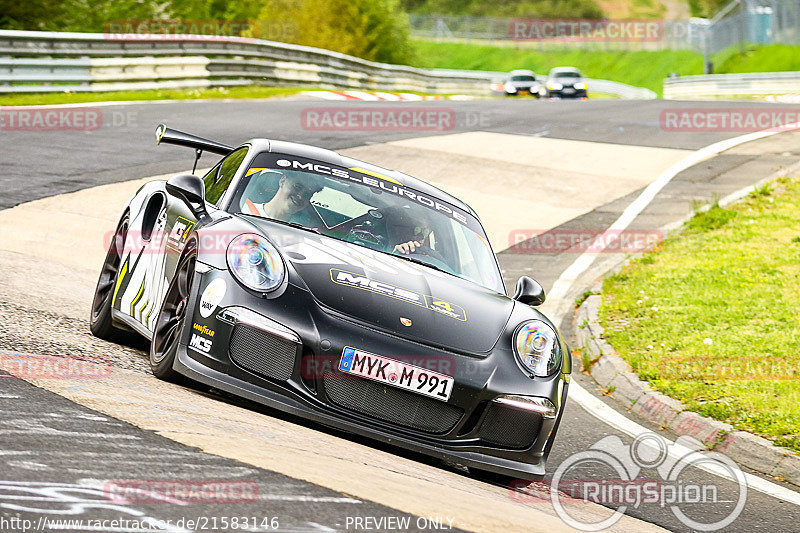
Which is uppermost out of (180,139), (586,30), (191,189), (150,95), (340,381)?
(180,139)

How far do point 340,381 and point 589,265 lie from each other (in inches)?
302

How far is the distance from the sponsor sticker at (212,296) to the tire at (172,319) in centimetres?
14

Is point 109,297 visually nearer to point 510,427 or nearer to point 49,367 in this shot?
point 49,367

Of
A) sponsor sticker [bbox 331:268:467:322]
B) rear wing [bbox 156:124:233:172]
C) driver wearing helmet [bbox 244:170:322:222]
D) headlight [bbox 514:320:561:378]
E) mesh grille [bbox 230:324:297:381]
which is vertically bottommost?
headlight [bbox 514:320:561:378]

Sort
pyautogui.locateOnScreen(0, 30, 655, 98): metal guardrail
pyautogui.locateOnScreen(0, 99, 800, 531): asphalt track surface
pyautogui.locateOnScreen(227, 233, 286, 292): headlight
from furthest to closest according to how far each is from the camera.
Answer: pyautogui.locateOnScreen(0, 30, 655, 98): metal guardrail < pyautogui.locateOnScreen(227, 233, 286, 292): headlight < pyautogui.locateOnScreen(0, 99, 800, 531): asphalt track surface

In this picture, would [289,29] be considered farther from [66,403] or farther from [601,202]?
[66,403]

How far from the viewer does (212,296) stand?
15.9ft

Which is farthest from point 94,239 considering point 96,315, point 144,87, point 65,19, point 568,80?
point 568,80

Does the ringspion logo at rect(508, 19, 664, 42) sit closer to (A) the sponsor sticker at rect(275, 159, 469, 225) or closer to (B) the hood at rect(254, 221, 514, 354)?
(A) the sponsor sticker at rect(275, 159, 469, 225)

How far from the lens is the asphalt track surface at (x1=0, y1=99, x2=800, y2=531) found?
353 centimetres

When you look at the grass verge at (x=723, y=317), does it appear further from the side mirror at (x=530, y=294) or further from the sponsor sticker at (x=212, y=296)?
the sponsor sticker at (x=212, y=296)

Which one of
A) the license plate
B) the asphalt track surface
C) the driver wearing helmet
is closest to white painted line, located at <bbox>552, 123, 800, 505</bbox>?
the asphalt track surface

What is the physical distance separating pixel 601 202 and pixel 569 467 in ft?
31.5

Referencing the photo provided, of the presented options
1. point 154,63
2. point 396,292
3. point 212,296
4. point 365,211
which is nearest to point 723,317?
point 365,211
